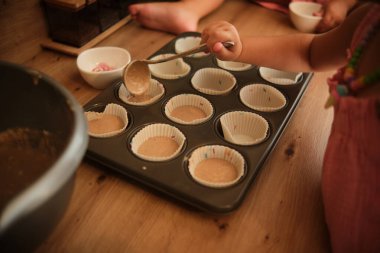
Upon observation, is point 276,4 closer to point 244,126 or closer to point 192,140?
point 244,126

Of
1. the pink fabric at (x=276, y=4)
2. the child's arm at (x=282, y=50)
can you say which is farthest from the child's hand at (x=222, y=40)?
the pink fabric at (x=276, y=4)

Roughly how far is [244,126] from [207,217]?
27 cm

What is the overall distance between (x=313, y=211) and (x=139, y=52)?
69cm

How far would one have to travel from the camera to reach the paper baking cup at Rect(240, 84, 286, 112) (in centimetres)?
85

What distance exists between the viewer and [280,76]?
95cm

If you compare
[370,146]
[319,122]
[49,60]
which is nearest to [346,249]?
[370,146]

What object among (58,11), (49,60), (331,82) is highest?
(331,82)

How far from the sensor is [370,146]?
0.49 m

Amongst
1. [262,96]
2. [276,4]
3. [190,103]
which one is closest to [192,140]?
[190,103]

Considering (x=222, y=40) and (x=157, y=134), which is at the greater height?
(x=222, y=40)

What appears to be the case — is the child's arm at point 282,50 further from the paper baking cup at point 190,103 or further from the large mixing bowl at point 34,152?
the large mixing bowl at point 34,152

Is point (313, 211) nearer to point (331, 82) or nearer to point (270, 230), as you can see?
point (270, 230)

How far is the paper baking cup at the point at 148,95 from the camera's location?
2.64 feet

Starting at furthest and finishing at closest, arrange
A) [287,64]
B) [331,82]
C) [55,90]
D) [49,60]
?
[49,60] < [287,64] < [331,82] < [55,90]
